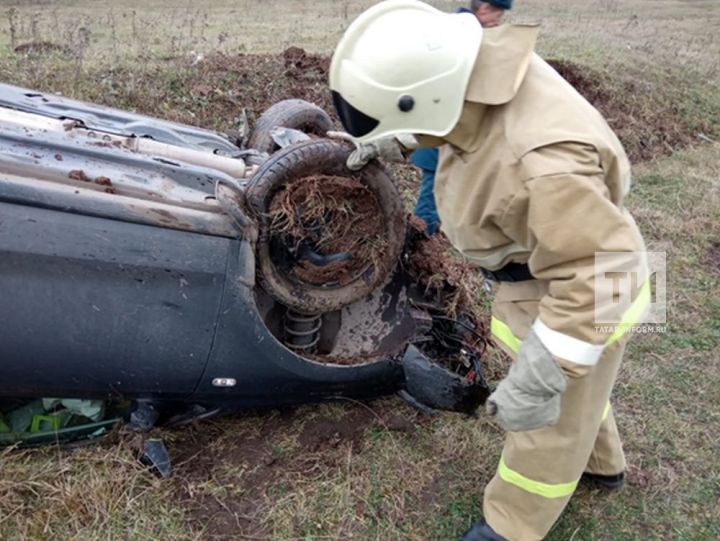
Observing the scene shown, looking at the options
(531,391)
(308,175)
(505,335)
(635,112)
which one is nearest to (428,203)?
(308,175)

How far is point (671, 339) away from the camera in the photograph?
3.85 m

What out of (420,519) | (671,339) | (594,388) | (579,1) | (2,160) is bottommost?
(579,1)

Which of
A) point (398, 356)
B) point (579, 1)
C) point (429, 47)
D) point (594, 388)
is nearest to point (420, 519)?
point (398, 356)

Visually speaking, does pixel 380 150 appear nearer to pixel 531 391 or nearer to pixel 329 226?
pixel 329 226

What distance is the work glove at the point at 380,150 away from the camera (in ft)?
8.16

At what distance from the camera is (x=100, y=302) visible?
2.22 metres

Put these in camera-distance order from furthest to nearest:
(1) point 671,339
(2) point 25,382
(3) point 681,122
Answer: (3) point 681,122 < (1) point 671,339 < (2) point 25,382

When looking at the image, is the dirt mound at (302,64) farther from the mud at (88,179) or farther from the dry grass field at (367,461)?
the mud at (88,179)

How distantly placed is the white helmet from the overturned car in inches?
24.8

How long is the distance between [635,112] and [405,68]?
23.1 ft

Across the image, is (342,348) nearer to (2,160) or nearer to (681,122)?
(2,160)

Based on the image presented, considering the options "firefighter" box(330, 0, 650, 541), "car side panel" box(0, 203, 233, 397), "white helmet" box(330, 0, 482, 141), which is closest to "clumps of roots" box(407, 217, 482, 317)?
"firefighter" box(330, 0, 650, 541)

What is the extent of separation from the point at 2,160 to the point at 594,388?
1.98m

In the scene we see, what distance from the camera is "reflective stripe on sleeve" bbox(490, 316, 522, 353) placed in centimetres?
224
